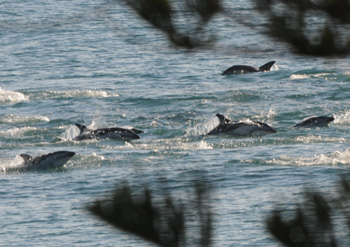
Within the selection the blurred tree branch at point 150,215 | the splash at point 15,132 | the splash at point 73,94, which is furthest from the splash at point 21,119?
the blurred tree branch at point 150,215

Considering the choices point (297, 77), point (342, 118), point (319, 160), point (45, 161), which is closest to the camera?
point (319, 160)

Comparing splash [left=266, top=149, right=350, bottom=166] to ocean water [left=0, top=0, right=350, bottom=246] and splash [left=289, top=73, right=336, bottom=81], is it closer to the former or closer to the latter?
ocean water [left=0, top=0, right=350, bottom=246]

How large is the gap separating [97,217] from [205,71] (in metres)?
29.4

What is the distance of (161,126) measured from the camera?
925 inches

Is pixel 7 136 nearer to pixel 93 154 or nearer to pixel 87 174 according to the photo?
pixel 93 154

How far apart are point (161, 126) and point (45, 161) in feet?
16.5

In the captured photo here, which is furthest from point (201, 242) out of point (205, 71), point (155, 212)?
point (205, 71)

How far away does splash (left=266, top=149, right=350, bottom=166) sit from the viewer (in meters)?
18.6

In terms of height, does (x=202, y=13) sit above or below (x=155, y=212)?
above

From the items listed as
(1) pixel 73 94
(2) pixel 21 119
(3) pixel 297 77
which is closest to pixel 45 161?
(2) pixel 21 119

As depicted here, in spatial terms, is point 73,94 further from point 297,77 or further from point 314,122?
point 314,122

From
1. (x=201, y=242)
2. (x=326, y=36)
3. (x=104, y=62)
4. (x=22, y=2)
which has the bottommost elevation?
(x=22, y=2)

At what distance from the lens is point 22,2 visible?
57500 millimetres

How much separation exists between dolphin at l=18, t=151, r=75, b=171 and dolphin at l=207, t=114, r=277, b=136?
4.34m
